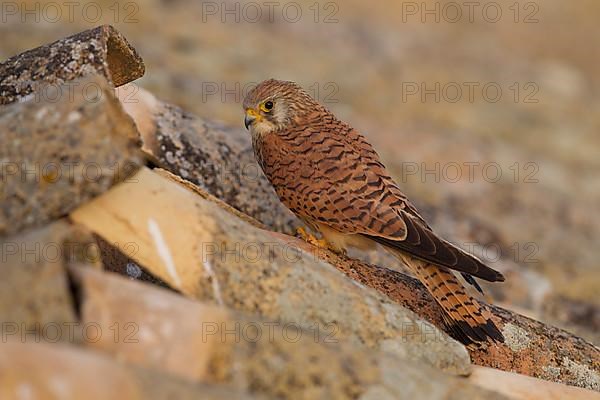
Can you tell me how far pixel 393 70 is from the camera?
18.8 metres

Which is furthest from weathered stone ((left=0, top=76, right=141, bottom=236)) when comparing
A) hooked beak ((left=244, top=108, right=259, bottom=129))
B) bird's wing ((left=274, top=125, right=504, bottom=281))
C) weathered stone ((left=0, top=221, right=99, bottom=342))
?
hooked beak ((left=244, top=108, right=259, bottom=129))

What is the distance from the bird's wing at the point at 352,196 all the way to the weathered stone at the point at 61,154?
71.9 inches

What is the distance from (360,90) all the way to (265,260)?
12695mm

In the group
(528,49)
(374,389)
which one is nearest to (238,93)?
(374,389)

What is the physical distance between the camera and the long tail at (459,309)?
5152 millimetres

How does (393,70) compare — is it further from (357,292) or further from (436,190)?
(357,292)

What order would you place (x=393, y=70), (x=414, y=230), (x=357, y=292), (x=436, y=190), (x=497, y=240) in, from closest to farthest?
1. (x=357, y=292)
2. (x=414, y=230)
3. (x=497, y=240)
4. (x=436, y=190)
5. (x=393, y=70)

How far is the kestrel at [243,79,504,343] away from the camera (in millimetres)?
5211

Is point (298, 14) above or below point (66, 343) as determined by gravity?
below

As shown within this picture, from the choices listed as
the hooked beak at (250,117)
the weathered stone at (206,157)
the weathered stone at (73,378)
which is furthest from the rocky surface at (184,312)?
the hooked beak at (250,117)

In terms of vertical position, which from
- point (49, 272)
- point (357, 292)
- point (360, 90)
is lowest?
point (360, 90)

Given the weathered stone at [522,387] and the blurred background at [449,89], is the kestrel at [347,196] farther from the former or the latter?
the blurred background at [449,89]

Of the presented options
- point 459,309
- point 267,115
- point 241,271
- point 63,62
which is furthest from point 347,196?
point 63,62

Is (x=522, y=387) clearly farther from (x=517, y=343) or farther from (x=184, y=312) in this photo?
(x=184, y=312)
